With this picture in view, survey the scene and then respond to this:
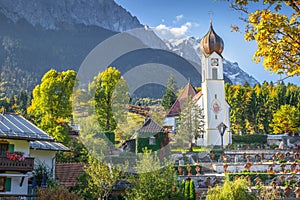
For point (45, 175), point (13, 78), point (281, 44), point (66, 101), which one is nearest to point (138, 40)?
point (13, 78)

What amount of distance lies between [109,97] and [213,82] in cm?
1917

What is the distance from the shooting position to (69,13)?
536ft

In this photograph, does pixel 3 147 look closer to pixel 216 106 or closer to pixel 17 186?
pixel 17 186

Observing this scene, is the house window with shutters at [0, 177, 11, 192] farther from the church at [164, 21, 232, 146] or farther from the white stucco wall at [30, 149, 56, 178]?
the church at [164, 21, 232, 146]

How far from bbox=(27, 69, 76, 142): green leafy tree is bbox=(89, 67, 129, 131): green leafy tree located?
2.76 meters

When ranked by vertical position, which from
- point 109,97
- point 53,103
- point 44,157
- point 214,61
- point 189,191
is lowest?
point 189,191

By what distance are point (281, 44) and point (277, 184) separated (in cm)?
2370

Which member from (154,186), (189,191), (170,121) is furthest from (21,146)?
(170,121)

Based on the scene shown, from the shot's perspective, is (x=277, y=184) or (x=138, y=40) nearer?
(x=277, y=184)

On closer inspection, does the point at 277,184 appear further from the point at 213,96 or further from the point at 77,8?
the point at 77,8

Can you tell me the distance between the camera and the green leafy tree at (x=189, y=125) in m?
45.2

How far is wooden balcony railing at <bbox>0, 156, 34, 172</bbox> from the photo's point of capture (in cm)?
1991

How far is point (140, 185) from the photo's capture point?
72.8ft

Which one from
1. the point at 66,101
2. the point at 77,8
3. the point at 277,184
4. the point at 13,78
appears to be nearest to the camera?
the point at 277,184
